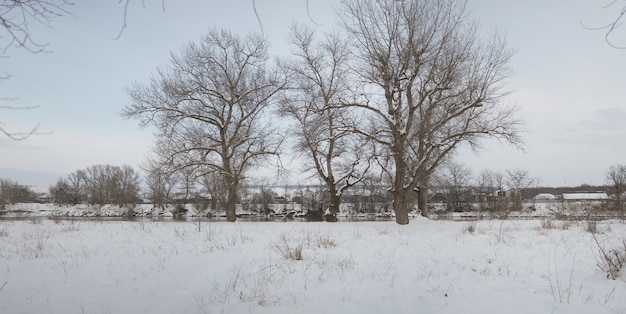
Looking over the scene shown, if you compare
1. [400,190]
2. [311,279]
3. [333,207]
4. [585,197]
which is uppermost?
[400,190]

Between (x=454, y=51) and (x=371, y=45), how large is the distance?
11.1ft

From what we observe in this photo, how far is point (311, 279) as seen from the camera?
17.1 feet

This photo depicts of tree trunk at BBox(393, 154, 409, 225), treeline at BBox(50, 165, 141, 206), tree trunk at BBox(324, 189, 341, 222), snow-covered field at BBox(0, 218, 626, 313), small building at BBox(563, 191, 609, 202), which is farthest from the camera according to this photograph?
treeline at BBox(50, 165, 141, 206)

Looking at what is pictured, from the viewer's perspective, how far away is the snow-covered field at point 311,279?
4152 mm

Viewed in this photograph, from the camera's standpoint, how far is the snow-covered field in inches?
163

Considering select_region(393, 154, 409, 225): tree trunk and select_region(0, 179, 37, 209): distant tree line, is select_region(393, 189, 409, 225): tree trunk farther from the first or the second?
select_region(0, 179, 37, 209): distant tree line

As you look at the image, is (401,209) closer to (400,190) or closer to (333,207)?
(400,190)

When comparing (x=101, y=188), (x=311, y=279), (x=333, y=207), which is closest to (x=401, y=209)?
(x=333, y=207)

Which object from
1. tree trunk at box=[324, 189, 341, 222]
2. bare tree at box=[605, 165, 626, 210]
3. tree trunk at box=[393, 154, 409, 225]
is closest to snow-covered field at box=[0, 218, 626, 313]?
tree trunk at box=[393, 154, 409, 225]

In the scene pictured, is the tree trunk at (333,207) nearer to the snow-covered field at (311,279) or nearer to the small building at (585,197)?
the snow-covered field at (311,279)

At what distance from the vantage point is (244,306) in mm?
4164

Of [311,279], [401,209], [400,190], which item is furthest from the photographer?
[401,209]

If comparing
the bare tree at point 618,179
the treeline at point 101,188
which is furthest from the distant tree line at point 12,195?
the bare tree at point 618,179

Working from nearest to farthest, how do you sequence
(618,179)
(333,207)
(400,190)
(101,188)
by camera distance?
(400,190) → (333,207) → (618,179) → (101,188)
